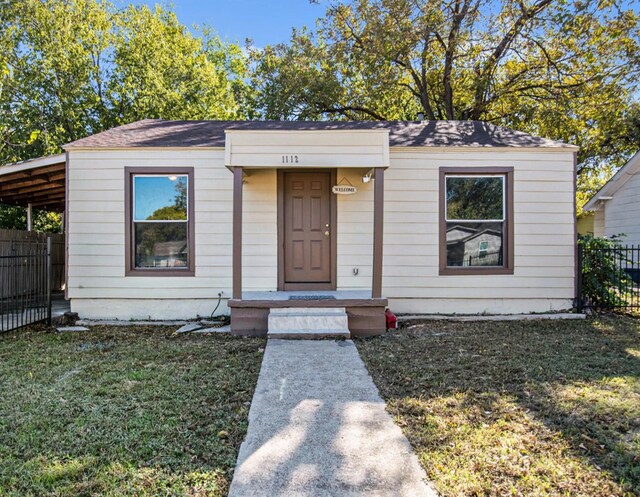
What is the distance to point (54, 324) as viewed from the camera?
633 centimetres

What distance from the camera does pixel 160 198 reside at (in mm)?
6500

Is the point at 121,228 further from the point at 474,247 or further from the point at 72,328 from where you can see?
the point at 474,247

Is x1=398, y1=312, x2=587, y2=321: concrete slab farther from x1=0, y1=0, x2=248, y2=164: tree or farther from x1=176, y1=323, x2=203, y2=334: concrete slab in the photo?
x1=0, y1=0, x2=248, y2=164: tree

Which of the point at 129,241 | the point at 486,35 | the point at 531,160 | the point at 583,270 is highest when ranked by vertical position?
the point at 486,35

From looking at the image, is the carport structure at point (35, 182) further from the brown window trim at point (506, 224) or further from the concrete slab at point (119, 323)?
the brown window trim at point (506, 224)

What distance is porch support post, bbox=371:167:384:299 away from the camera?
543 cm

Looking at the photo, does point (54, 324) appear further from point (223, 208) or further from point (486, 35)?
point (486, 35)

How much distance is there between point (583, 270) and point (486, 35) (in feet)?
26.3

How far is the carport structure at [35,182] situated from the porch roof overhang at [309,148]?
10.9 feet

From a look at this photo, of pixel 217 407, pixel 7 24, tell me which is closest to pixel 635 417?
pixel 217 407

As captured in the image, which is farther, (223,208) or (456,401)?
(223,208)

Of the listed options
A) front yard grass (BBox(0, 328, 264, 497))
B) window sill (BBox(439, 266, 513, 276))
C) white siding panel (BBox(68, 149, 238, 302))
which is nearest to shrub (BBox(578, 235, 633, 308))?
Answer: window sill (BBox(439, 266, 513, 276))

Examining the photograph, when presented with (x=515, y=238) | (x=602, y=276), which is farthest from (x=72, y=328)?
(x=602, y=276)

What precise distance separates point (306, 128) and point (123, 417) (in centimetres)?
570
